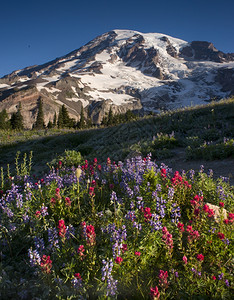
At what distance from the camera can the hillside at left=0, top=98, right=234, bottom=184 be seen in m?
6.37

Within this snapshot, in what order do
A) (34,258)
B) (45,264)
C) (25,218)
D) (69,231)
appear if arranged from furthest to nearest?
(25,218)
(69,231)
(34,258)
(45,264)

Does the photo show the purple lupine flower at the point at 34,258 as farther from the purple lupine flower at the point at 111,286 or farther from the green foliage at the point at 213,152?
the green foliage at the point at 213,152

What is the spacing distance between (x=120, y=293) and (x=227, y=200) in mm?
2376

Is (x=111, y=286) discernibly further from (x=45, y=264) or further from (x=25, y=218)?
(x=25, y=218)

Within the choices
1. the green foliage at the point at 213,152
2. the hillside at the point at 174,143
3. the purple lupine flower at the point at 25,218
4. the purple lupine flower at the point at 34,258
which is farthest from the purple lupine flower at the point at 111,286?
the green foliage at the point at 213,152

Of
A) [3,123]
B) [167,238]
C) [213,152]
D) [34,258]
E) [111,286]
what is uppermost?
[3,123]

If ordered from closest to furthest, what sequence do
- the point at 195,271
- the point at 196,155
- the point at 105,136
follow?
the point at 195,271, the point at 196,155, the point at 105,136

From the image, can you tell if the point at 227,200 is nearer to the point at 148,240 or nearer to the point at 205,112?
the point at 148,240

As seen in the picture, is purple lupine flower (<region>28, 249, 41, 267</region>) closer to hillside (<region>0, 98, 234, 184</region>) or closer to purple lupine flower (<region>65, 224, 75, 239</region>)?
purple lupine flower (<region>65, 224, 75, 239</region>)

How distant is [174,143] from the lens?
27.8ft

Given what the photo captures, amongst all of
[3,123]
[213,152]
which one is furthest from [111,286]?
[3,123]

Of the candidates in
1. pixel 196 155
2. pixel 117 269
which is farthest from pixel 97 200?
pixel 196 155

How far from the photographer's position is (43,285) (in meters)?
2.10

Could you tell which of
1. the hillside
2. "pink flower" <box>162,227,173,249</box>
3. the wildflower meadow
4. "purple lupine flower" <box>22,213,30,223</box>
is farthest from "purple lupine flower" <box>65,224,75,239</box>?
the hillside
